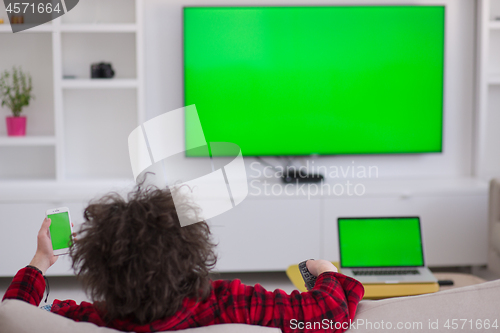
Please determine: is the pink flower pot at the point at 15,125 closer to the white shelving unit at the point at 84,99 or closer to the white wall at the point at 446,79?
the white shelving unit at the point at 84,99

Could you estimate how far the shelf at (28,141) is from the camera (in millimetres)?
3254

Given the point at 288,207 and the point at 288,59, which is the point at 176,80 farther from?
the point at 288,207

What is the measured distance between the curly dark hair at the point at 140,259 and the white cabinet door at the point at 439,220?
2484 mm

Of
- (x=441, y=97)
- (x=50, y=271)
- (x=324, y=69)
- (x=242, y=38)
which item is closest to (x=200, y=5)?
(x=242, y=38)

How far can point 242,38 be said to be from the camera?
136 inches

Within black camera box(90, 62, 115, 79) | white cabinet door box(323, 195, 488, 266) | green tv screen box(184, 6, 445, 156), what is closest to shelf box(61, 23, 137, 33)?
black camera box(90, 62, 115, 79)

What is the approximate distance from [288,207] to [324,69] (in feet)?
3.19

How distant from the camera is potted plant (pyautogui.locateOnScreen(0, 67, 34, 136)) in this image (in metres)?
3.37

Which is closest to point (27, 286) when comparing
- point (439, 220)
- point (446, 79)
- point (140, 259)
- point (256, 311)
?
point (140, 259)

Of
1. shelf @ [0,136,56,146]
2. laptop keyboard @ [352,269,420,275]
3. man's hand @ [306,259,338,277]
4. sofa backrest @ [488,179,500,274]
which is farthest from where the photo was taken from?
shelf @ [0,136,56,146]

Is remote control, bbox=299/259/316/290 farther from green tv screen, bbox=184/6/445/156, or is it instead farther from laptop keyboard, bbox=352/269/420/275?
green tv screen, bbox=184/6/445/156

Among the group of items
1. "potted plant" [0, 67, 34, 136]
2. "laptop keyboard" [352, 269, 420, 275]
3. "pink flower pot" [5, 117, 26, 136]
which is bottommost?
"laptop keyboard" [352, 269, 420, 275]

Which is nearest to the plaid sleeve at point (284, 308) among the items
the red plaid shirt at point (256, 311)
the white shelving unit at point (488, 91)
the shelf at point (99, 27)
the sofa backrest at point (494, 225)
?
the red plaid shirt at point (256, 311)

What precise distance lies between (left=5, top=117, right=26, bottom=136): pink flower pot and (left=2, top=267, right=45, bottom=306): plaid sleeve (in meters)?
2.56
